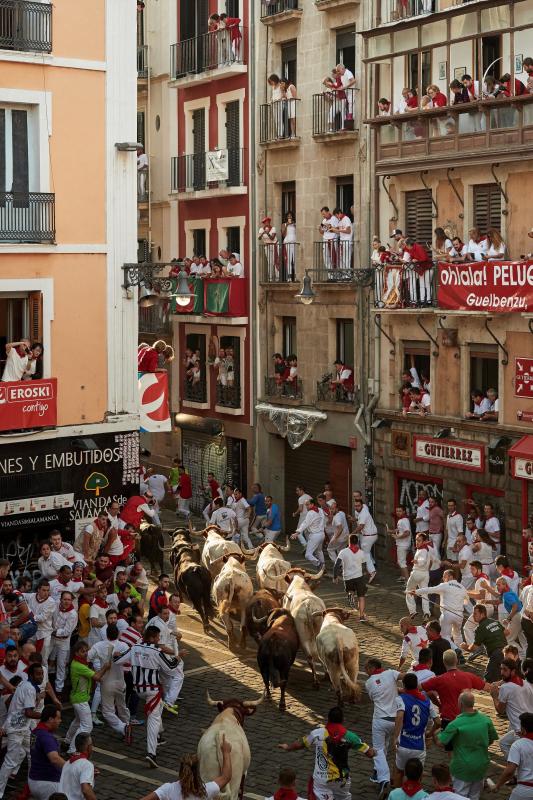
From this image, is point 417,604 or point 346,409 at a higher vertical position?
point 346,409

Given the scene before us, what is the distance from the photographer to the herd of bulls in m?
15.9

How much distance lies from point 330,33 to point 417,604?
1584 centimetres

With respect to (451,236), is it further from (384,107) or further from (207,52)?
(207,52)

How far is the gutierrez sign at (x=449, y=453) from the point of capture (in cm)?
3169

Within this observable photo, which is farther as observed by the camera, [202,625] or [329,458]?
[329,458]

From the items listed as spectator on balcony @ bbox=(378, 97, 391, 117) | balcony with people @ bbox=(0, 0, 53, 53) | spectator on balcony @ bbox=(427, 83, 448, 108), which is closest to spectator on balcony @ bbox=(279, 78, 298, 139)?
spectator on balcony @ bbox=(378, 97, 391, 117)

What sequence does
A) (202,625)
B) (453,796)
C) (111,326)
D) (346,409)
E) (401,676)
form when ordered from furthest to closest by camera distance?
(346,409)
(111,326)
(202,625)
(401,676)
(453,796)

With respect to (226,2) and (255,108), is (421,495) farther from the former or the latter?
(226,2)

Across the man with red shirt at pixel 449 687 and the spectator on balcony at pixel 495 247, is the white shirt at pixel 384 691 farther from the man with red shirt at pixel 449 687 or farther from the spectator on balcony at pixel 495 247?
the spectator on balcony at pixel 495 247

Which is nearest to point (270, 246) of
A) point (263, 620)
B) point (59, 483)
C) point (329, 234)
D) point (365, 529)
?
point (329, 234)

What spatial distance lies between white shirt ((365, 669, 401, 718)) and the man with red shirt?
0.48 m

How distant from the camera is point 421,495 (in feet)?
107

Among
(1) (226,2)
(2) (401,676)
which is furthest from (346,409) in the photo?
(2) (401,676)

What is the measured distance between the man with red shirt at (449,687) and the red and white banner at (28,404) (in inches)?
475
